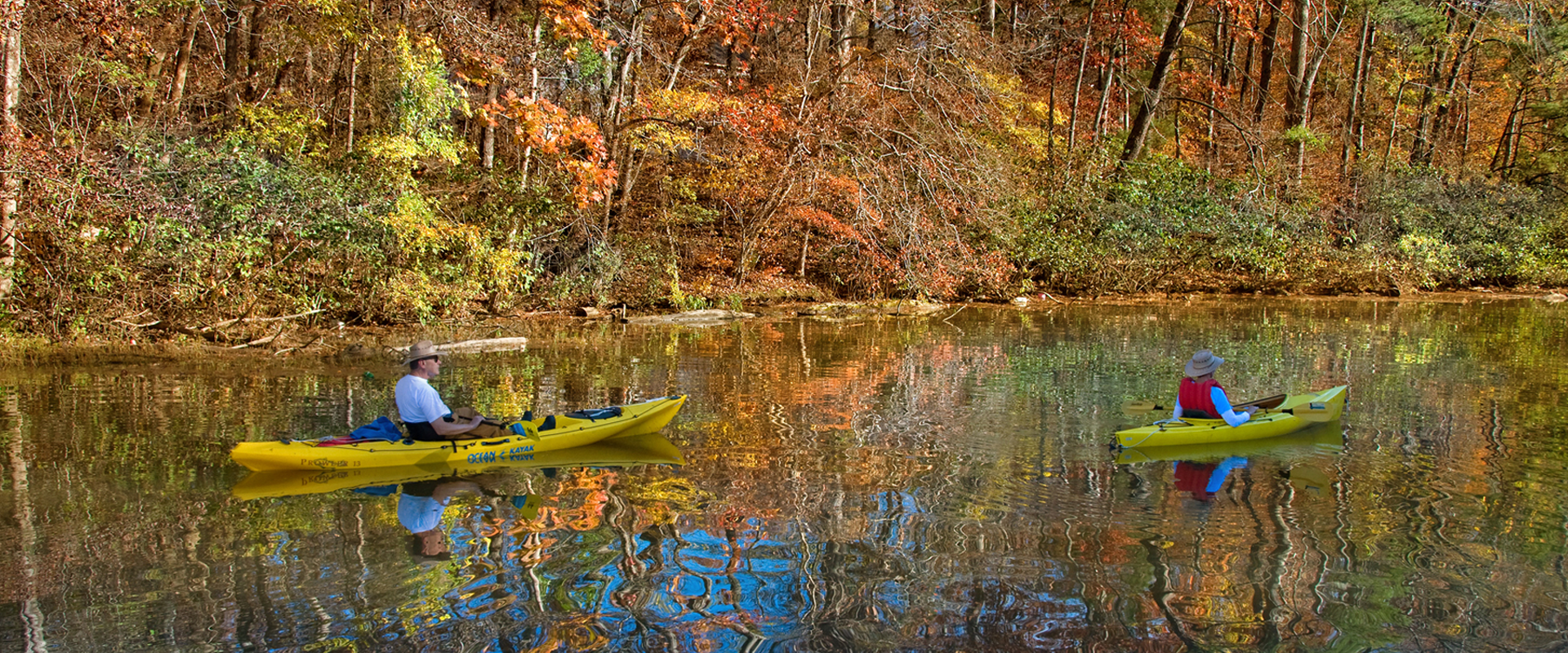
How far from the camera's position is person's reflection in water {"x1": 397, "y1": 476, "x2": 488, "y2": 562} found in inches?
226

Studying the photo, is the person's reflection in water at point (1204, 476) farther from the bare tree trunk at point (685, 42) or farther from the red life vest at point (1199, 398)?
the bare tree trunk at point (685, 42)

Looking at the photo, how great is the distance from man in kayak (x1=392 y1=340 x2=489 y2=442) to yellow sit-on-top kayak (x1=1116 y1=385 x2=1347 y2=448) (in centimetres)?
498

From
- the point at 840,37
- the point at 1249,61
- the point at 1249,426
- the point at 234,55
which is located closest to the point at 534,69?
the point at 234,55

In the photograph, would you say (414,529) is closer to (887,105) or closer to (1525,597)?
(1525,597)

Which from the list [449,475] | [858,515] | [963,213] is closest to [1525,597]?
[858,515]

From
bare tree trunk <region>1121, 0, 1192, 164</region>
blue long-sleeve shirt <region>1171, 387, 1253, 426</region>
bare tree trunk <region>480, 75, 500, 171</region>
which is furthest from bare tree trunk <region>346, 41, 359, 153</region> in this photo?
bare tree trunk <region>1121, 0, 1192, 164</region>

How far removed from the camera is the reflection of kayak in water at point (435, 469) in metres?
7.18

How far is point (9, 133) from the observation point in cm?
1156

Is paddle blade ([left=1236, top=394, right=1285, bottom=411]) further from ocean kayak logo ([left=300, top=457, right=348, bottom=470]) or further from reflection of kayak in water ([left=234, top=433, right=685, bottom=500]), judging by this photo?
ocean kayak logo ([left=300, top=457, right=348, bottom=470])

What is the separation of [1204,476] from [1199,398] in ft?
4.15

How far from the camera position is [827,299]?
21.3m

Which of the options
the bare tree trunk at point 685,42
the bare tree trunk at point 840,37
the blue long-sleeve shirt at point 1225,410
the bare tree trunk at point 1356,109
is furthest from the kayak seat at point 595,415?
the bare tree trunk at point 1356,109

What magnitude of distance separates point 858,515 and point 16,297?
1122 cm

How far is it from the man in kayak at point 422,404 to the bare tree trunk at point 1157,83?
2079 centimetres
